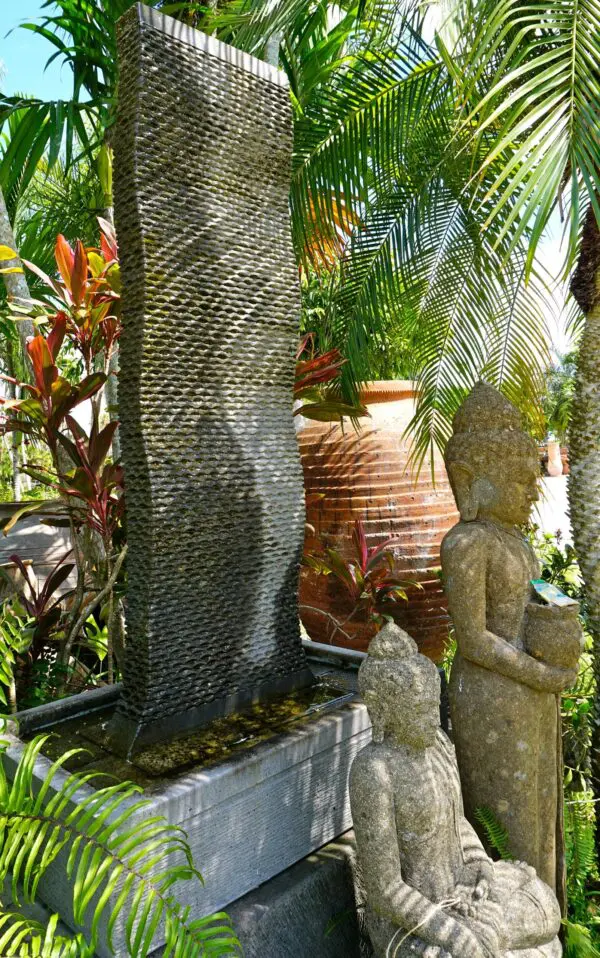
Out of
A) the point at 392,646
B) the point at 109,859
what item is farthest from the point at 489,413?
the point at 109,859

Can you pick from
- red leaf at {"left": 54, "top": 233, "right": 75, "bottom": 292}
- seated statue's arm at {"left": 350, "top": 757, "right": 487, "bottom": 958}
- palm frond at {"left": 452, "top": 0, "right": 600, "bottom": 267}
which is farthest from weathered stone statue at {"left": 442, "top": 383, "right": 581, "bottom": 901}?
red leaf at {"left": 54, "top": 233, "right": 75, "bottom": 292}

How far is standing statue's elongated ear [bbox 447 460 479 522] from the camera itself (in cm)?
211

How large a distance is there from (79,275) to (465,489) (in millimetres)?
1855

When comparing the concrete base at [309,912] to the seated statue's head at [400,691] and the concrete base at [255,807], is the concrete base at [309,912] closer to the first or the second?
the concrete base at [255,807]

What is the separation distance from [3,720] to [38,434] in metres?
1.29

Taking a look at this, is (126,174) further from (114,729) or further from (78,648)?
(78,648)

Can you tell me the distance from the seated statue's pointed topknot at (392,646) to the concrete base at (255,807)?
61cm

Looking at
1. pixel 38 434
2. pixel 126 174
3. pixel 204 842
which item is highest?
pixel 126 174

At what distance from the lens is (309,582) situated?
14.6 feet

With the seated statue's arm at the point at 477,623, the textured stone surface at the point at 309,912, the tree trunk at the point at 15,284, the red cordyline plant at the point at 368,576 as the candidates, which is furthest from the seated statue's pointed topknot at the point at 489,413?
the tree trunk at the point at 15,284

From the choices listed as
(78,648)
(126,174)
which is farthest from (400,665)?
(78,648)

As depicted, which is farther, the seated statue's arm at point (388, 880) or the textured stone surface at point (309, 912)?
the textured stone surface at point (309, 912)

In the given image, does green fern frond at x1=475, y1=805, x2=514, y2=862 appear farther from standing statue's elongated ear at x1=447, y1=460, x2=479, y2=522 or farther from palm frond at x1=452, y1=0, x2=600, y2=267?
palm frond at x1=452, y1=0, x2=600, y2=267

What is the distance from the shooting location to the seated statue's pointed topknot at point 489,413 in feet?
6.79
